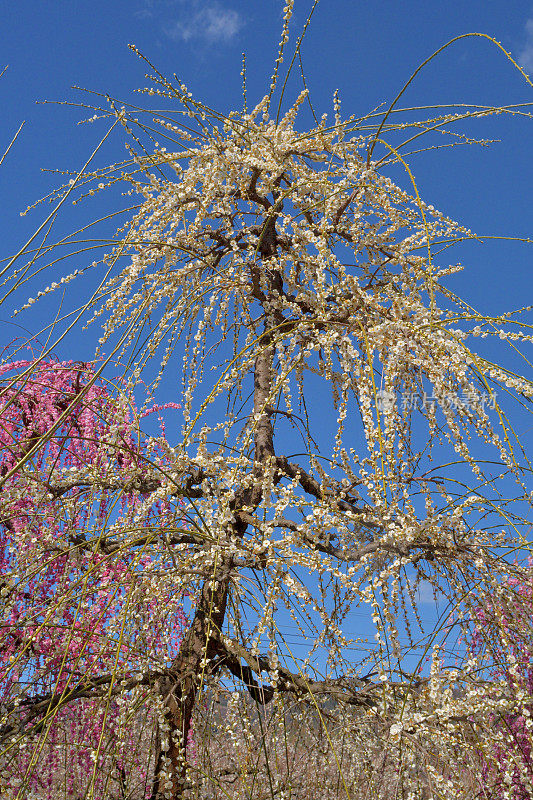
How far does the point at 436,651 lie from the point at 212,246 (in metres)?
1.80

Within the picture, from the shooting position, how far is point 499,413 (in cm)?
141

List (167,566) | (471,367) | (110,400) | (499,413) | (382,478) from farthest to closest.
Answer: (167,566)
(110,400)
(471,367)
(499,413)
(382,478)

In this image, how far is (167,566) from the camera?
1.91 meters

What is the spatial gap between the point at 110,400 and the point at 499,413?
3.65ft

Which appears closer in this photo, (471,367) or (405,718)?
(405,718)

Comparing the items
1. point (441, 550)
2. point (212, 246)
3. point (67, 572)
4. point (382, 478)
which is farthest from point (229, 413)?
point (382, 478)

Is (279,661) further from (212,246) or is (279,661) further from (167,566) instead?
(212,246)

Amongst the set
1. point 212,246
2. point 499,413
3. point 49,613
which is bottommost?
point 49,613

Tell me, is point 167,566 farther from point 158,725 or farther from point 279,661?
point 279,661

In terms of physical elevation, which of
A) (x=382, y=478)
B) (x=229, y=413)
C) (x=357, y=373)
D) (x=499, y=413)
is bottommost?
(x=382, y=478)

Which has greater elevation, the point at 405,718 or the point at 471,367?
the point at 471,367

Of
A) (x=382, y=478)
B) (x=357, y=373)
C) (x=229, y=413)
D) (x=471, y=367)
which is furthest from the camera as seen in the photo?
(x=229, y=413)

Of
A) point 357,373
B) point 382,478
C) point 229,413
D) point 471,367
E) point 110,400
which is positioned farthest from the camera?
point 229,413

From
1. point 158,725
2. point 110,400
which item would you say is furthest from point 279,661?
point 110,400
